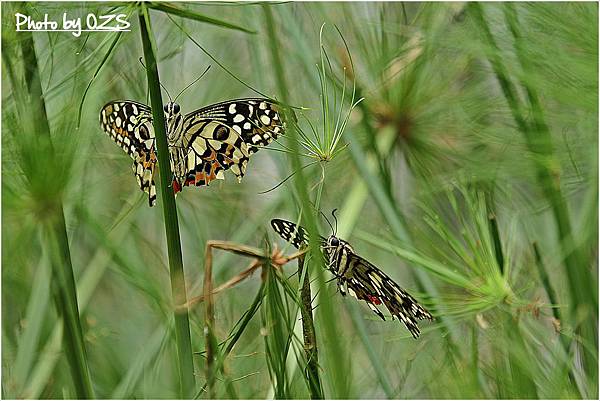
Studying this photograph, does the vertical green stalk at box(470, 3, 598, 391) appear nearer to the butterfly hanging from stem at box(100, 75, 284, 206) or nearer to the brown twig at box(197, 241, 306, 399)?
the butterfly hanging from stem at box(100, 75, 284, 206)

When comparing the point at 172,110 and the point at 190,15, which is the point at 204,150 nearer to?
the point at 172,110

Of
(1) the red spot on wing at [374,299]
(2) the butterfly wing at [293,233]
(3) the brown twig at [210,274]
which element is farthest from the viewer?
(1) the red spot on wing at [374,299]

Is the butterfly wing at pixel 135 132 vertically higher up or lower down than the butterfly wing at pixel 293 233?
higher up

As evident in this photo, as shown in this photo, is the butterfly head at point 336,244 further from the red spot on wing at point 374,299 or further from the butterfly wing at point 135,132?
the butterfly wing at point 135,132

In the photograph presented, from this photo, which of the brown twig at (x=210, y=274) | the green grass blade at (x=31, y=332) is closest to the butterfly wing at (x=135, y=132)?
the green grass blade at (x=31, y=332)

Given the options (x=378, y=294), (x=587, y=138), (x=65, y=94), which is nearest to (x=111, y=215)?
(x=65, y=94)
